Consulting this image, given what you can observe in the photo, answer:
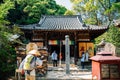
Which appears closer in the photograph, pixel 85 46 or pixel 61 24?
pixel 85 46

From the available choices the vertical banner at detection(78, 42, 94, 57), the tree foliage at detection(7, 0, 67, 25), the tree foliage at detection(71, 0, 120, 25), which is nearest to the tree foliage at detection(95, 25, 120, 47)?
the vertical banner at detection(78, 42, 94, 57)

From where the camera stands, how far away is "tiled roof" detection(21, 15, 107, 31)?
2947 cm

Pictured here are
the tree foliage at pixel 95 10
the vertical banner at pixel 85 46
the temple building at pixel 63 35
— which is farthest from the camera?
the tree foliage at pixel 95 10

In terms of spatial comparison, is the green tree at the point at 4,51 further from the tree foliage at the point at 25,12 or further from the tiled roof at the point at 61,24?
the tree foliage at the point at 25,12

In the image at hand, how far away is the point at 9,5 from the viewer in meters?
17.5

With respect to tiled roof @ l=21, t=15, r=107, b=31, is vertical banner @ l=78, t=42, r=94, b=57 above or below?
below

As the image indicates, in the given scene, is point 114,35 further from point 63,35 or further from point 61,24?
point 61,24

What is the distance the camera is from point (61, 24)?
3238 centimetres

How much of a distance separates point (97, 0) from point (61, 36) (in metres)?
15.7

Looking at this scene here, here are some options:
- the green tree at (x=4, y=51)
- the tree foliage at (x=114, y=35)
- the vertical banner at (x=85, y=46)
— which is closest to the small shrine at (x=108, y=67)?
the green tree at (x=4, y=51)

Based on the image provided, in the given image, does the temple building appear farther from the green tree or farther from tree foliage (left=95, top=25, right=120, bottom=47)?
the green tree

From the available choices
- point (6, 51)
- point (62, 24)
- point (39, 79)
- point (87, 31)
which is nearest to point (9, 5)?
point (6, 51)

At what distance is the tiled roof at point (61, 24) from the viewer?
1160 inches

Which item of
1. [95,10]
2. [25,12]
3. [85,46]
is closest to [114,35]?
[85,46]
